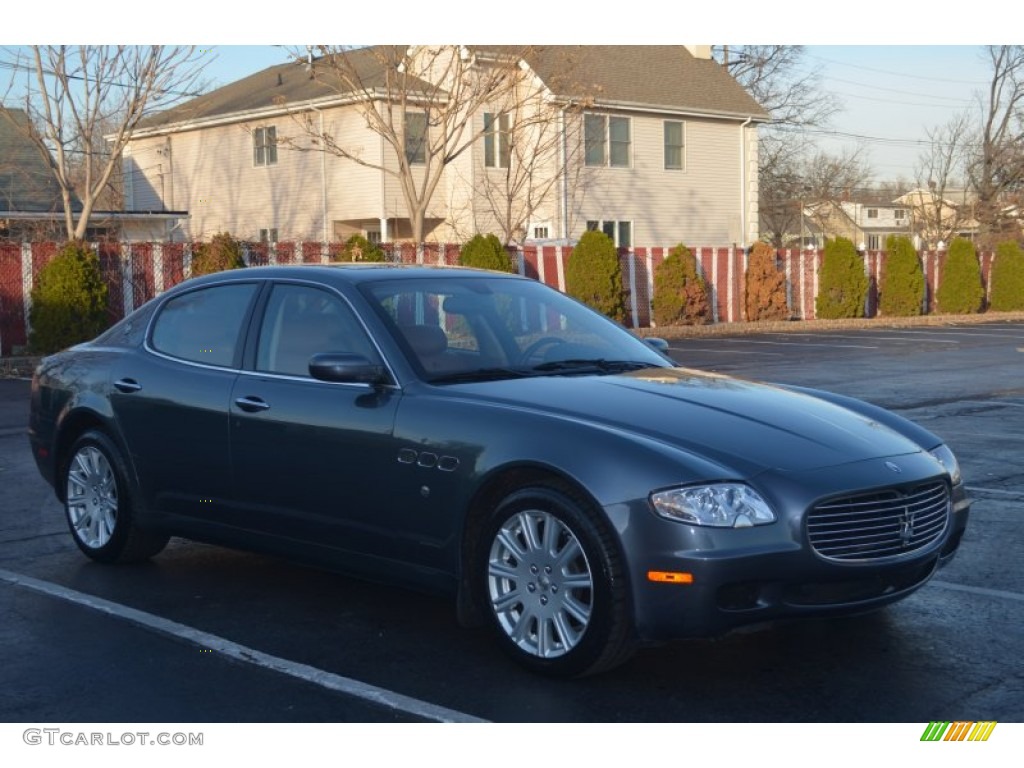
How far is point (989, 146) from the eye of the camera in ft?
179

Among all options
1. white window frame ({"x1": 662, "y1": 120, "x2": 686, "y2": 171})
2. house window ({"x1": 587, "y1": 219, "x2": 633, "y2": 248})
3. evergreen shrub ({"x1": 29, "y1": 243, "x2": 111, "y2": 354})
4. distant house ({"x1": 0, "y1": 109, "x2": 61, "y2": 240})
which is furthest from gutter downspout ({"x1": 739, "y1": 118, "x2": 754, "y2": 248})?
evergreen shrub ({"x1": 29, "y1": 243, "x2": 111, "y2": 354})

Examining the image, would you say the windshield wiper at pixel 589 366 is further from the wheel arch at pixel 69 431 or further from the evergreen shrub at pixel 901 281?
the evergreen shrub at pixel 901 281

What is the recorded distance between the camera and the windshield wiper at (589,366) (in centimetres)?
612

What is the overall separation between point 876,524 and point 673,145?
115 ft

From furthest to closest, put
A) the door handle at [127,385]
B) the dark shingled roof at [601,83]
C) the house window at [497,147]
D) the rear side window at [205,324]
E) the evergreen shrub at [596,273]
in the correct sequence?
1. the house window at [497,147]
2. the dark shingled roof at [601,83]
3. the evergreen shrub at [596,273]
4. the door handle at [127,385]
5. the rear side window at [205,324]

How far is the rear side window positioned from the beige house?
24.4m

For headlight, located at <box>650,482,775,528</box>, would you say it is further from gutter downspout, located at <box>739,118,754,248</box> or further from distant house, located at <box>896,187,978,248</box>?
distant house, located at <box>896,187,978,248</box>

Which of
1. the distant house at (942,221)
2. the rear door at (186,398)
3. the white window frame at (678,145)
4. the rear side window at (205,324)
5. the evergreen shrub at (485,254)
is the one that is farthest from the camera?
the distant house at (942,221)

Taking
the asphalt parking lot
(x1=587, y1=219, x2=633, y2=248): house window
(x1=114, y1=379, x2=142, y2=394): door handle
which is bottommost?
the asphalt parking lot

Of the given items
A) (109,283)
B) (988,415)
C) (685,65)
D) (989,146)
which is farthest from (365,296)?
(989,146)

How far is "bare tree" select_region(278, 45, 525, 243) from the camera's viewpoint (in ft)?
99.0

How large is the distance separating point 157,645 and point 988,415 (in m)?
10.2

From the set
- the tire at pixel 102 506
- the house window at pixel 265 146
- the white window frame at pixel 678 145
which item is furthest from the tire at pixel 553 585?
the white window frame at pixel 678 145
